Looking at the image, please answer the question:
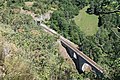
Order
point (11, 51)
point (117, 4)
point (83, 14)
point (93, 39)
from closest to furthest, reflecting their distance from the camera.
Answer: point (117, 4), point (11, 51), point (93, 39), point (83, 14)

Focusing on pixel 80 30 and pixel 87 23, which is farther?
pixel 87 23

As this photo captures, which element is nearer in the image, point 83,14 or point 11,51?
point 11,51

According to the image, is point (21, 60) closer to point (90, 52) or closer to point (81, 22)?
point (90, 52)

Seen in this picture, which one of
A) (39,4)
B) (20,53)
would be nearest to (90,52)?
(39,4)

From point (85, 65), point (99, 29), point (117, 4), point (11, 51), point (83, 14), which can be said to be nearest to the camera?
point (117, 4)

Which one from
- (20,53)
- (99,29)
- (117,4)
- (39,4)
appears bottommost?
(99,29)

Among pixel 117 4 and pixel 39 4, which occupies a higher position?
pixel 117 4

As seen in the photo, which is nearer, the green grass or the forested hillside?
the forested hillside

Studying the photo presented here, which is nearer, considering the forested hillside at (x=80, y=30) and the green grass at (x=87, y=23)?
the forested hillside at (x=80, y=30)
